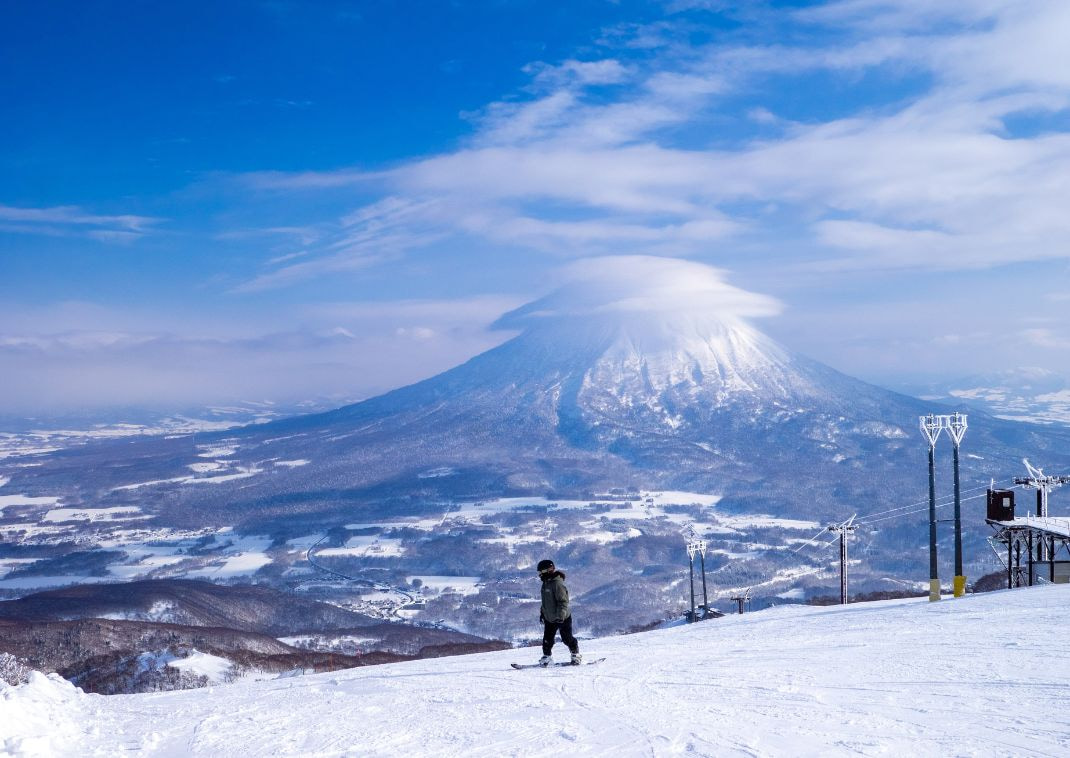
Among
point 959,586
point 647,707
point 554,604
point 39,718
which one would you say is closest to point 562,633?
point 554,604

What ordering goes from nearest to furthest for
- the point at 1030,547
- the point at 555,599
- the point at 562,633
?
the point at 555,599
the point at 562,633
the point at 1030,547

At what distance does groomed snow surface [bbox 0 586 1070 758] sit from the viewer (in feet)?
27.0

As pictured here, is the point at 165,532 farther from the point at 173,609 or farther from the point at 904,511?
the point at 904,511

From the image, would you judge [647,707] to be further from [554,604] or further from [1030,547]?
[1030,547]

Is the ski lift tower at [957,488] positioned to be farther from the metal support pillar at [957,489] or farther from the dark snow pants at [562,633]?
the dark snow pants at [562,633]

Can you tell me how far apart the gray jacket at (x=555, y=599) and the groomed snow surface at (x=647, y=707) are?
30.2 inches

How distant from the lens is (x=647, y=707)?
9891mm

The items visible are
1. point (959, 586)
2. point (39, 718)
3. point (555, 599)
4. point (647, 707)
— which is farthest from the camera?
point (959, 586)

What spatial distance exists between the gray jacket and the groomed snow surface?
0.77 m

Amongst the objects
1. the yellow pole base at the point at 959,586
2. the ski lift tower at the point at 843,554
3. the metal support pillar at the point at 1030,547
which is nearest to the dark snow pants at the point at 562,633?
the yellow pole base at the point at 959,586

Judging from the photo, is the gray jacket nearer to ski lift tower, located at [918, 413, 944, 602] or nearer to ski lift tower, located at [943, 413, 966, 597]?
ski lift tower, located at [918, 413, 944, 602]

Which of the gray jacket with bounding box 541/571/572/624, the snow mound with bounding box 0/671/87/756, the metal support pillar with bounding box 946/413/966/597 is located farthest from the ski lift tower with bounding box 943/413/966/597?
the snow mound with bounding box 0/671/87/756

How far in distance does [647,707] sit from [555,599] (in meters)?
3.15

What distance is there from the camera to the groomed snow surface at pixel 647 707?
324 inches
